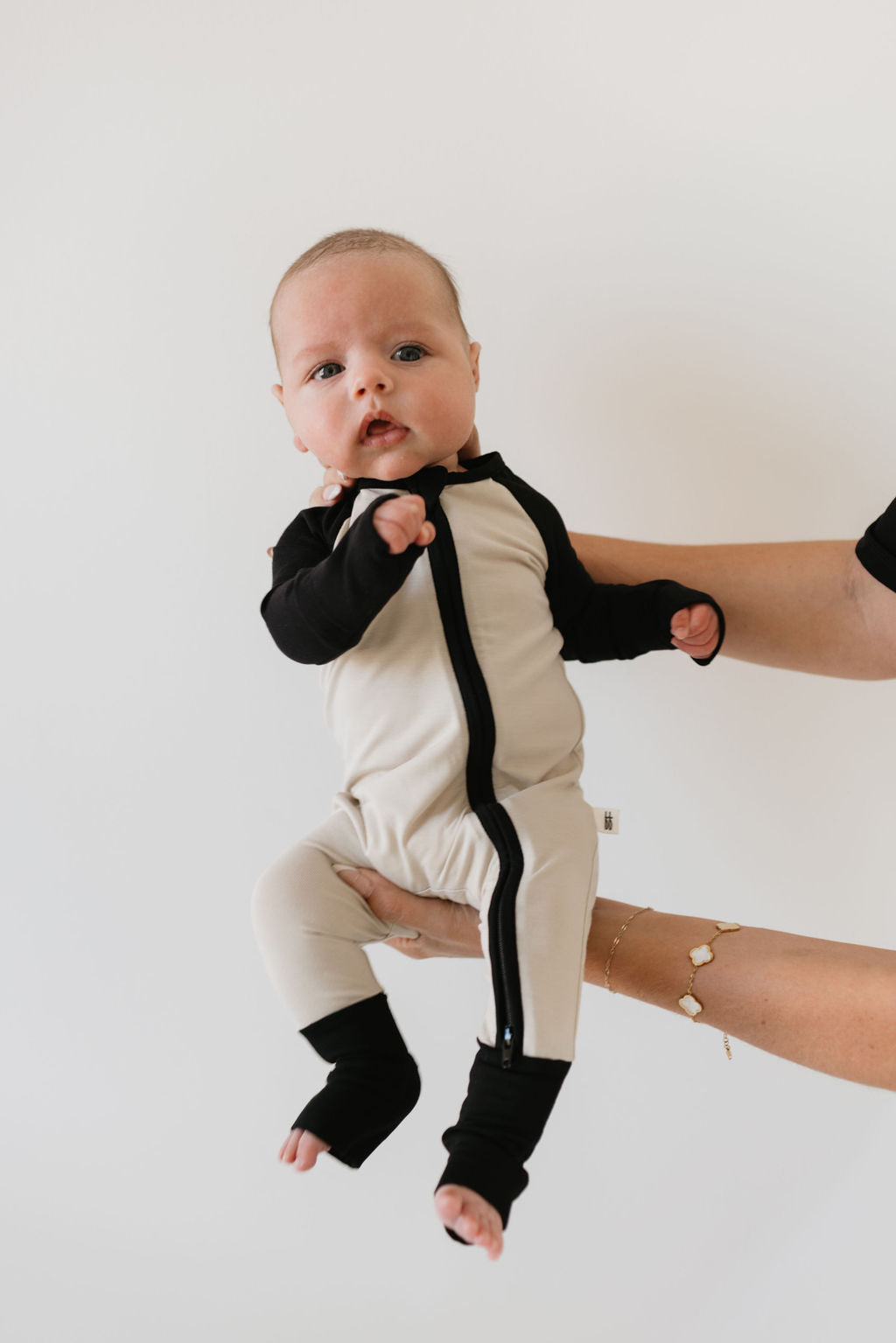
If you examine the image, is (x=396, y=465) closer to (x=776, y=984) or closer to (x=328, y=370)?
(x=328, y=370)

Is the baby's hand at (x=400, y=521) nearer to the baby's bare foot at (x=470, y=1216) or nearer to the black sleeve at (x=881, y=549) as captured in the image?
the baby's bare foot at (x=470, y=1216)

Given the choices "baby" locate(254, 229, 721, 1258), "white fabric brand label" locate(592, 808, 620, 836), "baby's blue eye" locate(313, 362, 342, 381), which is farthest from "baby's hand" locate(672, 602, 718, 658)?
"baby's blue eye" locate(313, 362, 342, 381)

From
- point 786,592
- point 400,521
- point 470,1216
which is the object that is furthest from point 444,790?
point 786,592

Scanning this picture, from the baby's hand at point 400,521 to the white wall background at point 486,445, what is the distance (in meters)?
0.74

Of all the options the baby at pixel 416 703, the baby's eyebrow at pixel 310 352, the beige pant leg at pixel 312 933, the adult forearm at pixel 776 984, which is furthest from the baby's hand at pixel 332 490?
the adult forearm at pixel 776 984

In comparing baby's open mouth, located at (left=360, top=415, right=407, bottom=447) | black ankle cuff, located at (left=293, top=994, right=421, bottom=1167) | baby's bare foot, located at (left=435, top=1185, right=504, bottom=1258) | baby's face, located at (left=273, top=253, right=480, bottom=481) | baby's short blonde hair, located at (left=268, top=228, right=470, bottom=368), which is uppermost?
baby's short blonde hair, located at (left=268, top=228, right=470, bottom=368)

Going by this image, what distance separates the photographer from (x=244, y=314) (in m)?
1.76

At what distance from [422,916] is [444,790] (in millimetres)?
169

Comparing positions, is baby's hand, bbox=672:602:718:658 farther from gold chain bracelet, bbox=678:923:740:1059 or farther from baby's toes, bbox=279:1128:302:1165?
baby's toes, bbox=279:1128:302:1165

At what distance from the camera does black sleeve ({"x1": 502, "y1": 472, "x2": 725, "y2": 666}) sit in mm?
1296

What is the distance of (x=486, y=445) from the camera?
5.85ft

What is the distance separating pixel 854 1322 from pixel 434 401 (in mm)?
1641

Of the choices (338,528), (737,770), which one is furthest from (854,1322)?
(338,528)

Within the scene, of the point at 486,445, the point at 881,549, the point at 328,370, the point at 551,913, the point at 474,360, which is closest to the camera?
the point at 551,913
